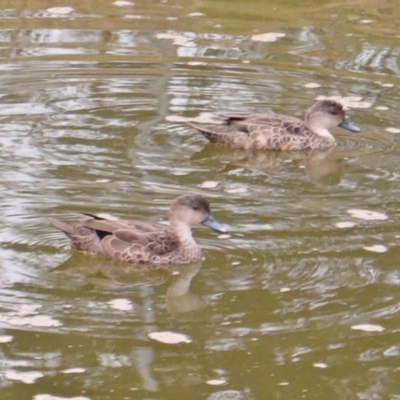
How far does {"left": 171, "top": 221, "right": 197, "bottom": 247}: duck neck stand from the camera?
935 cm

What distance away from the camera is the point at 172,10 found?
1725 centimetres

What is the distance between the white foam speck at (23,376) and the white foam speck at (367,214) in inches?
139

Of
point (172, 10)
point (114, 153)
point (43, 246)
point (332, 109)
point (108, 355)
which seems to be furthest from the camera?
point (172, 10)

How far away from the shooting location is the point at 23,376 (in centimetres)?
750

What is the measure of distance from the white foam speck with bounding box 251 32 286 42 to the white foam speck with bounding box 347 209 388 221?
5.92 meters

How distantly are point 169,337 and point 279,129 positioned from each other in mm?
4805

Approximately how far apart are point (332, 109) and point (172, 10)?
5.11 metres

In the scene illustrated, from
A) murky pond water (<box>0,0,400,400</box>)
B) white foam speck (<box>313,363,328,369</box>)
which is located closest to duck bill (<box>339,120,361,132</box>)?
murky pond water (<box>0,0,400,400</box>)

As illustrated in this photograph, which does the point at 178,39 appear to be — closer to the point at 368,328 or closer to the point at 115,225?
the point at 115,225

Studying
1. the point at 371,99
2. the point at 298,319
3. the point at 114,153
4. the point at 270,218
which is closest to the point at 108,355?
the point at 298,319

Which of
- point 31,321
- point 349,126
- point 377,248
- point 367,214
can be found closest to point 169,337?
point 31,321

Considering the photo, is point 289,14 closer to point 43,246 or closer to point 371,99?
point 371,99

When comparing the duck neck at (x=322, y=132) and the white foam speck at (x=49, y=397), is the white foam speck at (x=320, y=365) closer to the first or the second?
the white foam speck at (x=49, y=397)

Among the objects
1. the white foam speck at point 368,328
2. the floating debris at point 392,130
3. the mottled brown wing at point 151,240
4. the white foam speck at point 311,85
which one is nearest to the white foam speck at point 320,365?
the white foam speck at point 368,328
